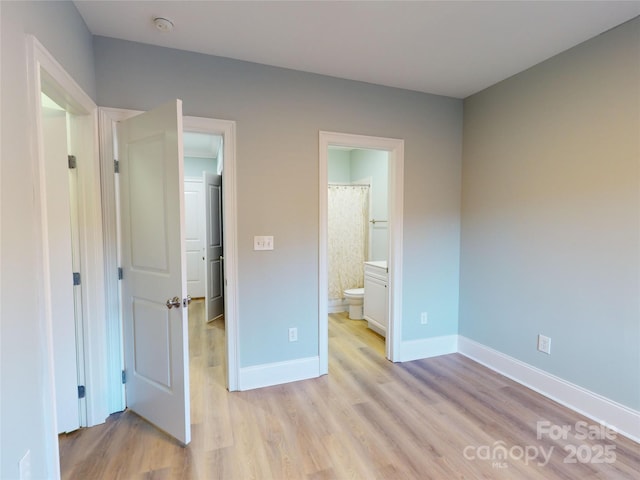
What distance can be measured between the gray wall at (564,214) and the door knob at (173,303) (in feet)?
8.87

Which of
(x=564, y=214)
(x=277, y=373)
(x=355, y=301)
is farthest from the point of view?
(x=355, y=301)

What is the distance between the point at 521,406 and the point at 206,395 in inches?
95.5

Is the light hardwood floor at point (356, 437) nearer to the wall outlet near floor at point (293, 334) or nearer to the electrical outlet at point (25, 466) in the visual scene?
the wall outlet near floor at point (293, 334)

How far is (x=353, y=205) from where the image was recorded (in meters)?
4.76

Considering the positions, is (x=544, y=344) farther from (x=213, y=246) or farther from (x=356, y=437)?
(x=213, y=246)

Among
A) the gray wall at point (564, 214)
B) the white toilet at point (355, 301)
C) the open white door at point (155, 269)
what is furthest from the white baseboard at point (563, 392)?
the open white door at point (155, 269)

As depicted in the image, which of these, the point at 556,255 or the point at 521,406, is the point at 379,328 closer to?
the point at 521,406

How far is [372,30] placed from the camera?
2.05m

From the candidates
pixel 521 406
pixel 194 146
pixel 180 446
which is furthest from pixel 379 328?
pixel 194 146

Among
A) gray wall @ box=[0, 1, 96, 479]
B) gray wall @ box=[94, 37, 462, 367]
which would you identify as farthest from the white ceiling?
gray wall @ box=[0, 1, 96, 479]

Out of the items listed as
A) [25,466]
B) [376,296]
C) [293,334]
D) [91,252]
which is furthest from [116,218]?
[376,296]

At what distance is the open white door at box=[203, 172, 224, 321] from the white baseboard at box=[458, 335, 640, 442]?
3.33 meters

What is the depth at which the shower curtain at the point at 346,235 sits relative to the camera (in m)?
4.70

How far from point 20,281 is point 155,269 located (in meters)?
0.80
